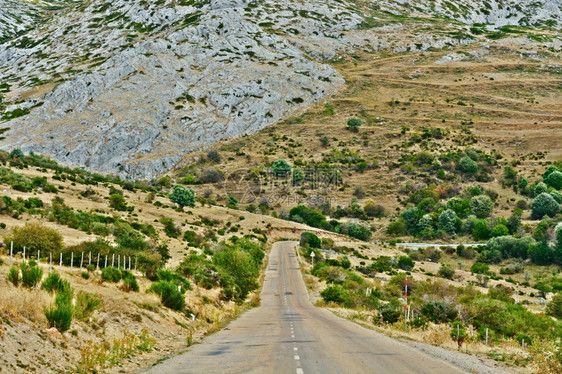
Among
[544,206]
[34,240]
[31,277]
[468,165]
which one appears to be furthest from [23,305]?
[468,165]

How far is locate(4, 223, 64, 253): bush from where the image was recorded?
29047mm

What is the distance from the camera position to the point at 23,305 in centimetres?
1317

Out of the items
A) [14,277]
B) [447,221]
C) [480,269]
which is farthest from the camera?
[447,221]

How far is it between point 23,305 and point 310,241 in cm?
7458

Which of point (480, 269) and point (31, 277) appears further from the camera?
point (480, 269)

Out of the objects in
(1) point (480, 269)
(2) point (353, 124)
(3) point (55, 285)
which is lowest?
(1) point (480, 269)

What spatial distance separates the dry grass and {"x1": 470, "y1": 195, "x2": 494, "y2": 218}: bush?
100616mm

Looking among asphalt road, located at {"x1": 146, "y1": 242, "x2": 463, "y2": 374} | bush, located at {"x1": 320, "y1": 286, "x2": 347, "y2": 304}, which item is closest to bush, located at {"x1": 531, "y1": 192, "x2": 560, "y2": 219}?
bush, located at {"x1": 320, "y1": 286, "x2": 347, "y2": 304}

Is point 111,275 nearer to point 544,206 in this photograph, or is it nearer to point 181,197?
point 181,197

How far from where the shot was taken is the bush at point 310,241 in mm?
86562

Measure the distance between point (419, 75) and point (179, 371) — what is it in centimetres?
15537

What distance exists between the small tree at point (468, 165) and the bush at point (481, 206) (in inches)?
456

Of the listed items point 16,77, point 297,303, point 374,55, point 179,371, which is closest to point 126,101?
point 16,77

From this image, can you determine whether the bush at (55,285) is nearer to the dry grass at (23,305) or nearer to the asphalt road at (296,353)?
the dry grass at (23,305)
